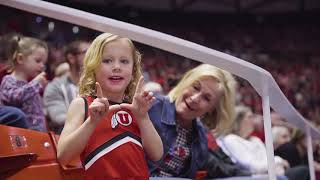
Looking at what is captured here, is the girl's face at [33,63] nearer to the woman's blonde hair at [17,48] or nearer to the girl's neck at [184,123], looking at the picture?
the woman's blonde hair at [17,48]

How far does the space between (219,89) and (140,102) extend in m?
0.74

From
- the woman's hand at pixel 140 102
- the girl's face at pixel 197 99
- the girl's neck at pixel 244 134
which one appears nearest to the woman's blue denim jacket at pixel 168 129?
the girl's face at pixel 197 99

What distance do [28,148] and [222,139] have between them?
1704mm

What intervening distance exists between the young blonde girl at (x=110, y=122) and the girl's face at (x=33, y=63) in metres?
0.88

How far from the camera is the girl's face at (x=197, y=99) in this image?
1793mm

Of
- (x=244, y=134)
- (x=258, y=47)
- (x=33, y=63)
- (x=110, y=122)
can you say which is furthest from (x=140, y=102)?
(x=258, y=47)

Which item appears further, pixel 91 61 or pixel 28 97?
pixel 28 97

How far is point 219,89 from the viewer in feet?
6.05

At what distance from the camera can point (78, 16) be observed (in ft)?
3.10

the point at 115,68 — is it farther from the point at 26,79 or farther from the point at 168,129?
the point at 26,79

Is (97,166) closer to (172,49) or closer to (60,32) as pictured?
(172,49)

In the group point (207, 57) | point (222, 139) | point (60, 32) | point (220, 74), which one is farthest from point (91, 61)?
point (60, 32)

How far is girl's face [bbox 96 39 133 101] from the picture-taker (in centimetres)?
123

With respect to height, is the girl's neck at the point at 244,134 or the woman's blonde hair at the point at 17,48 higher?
the woman's blonde hair at the point at 17,48
